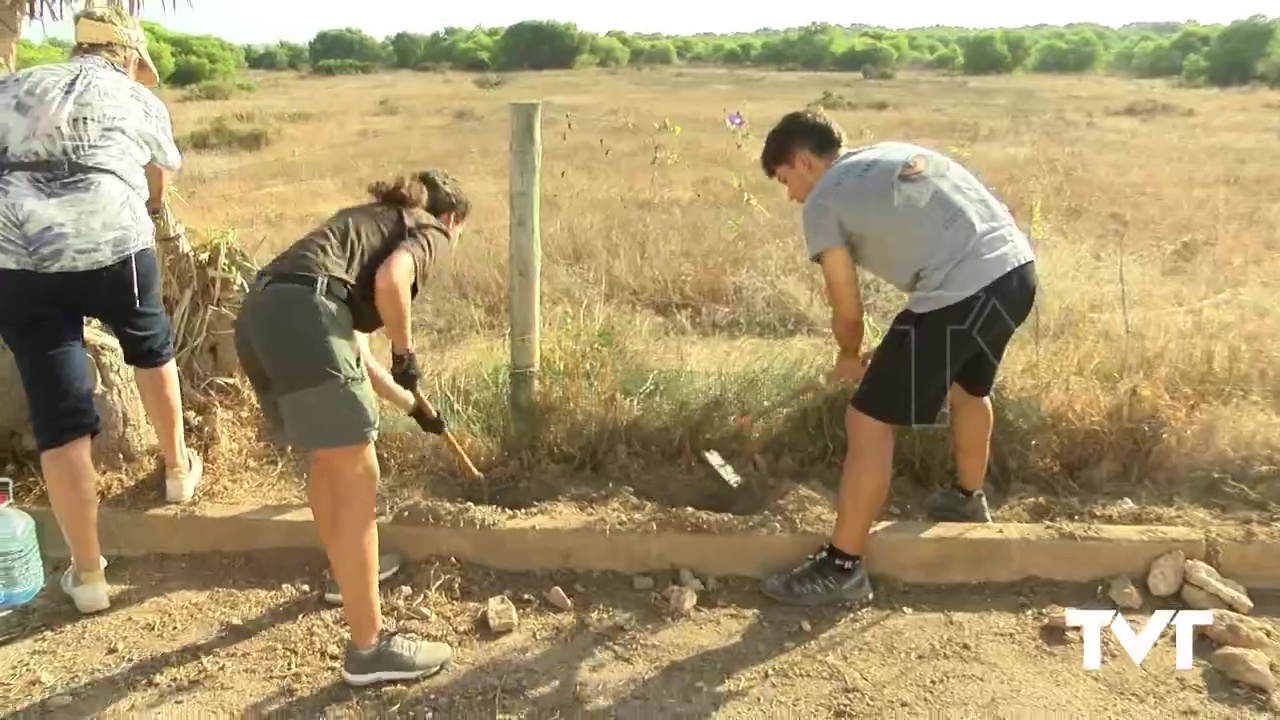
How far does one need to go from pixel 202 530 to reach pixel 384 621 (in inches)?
31.3

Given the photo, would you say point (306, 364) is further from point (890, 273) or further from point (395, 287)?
point (890, 273)

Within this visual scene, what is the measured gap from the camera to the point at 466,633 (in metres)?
2.90

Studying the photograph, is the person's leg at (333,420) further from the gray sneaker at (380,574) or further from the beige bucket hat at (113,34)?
the beige bucket hat at (113,34)

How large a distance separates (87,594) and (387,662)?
3.37ft

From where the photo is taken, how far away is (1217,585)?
9.96ft

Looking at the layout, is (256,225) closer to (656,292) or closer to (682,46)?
(656,292)

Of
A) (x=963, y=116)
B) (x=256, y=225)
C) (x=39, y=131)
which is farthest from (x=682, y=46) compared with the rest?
(x=39, y=131)

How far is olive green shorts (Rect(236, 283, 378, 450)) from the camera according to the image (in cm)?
234

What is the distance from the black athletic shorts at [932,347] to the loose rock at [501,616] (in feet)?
3.89

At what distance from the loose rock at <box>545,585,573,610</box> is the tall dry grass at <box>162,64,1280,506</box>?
663 mm

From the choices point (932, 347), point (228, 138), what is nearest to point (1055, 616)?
point (932, 347)

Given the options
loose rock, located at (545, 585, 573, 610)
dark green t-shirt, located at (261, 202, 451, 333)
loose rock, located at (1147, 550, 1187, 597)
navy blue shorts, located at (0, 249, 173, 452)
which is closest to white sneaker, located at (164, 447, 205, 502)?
navy blue shorts, located at (0, 249, 173, 452)

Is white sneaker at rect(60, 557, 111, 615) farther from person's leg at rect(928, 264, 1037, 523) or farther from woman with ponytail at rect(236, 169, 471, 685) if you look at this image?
person's leg at rect(928, 264, 1037, 523)

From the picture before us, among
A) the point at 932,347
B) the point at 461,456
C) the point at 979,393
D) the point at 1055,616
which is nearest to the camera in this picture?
the point at 932,347
